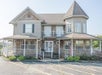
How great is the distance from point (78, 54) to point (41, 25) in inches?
329

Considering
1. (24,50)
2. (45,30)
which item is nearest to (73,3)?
(45,30)

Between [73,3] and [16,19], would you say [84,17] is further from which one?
[16,19]

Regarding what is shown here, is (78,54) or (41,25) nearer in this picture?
(78,54)

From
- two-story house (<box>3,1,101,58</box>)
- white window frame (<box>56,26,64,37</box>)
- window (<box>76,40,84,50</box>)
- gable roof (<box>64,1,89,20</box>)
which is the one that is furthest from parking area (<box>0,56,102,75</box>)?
gable roof (<box>64,1,89,20</box>)

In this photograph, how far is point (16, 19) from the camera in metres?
30.6

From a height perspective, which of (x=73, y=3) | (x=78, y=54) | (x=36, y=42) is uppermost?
(x=73, y=3)

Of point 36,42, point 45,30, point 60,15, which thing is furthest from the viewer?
point 60,15

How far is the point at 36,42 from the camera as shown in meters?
29.7

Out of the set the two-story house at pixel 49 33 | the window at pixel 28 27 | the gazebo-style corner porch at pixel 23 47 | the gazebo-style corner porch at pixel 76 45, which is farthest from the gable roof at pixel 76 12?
the gazebo-style corner porch at pixel 23 47

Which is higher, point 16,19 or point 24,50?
point 16,19

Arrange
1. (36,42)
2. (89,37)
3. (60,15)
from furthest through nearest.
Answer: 1. (60,15)
2. (36,42)
3. (89,37)

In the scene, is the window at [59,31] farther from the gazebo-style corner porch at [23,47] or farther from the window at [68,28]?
the gazebo-style corner porch at [23,47]

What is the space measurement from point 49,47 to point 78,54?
595 cm

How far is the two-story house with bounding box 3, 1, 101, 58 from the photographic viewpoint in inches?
1160
